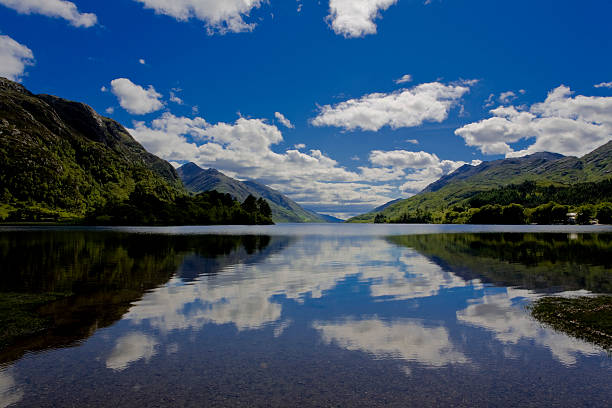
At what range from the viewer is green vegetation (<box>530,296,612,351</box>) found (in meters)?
21.1

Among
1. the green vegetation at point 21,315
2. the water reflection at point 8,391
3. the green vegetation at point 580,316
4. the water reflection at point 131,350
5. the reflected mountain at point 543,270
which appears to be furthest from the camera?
the reflected mountain at point 543,270

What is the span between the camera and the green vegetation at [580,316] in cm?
2108

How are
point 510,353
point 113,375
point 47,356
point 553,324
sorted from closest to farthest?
1. point 113,375
2. point 47,356
3. point 510,353
4. point 553,324

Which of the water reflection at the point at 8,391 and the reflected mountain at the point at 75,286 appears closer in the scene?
the water reflection at the point at 8,391

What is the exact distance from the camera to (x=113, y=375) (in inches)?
601

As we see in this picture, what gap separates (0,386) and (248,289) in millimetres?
22721

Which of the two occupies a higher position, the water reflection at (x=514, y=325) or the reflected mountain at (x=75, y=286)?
the reflected mountain at (x=75, y=286)

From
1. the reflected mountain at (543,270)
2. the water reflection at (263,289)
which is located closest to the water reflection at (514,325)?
the water reflection at (263,289)

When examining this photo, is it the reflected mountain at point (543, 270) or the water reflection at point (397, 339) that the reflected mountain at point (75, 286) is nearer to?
the water reflection at point (397, 339)

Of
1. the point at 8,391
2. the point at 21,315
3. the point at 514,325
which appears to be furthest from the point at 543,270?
the point at 21,315

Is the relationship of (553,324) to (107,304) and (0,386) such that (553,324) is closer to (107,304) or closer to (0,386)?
(0,386)

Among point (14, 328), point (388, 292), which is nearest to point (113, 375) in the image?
point (14, 328)

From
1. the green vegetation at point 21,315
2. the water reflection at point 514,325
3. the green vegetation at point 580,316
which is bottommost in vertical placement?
the water reflection at point 514,325

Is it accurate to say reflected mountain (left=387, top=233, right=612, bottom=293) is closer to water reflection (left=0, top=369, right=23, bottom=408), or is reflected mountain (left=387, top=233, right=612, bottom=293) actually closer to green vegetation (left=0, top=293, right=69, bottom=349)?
water reflection (left=0, top=369, right=23, bottom=408)
